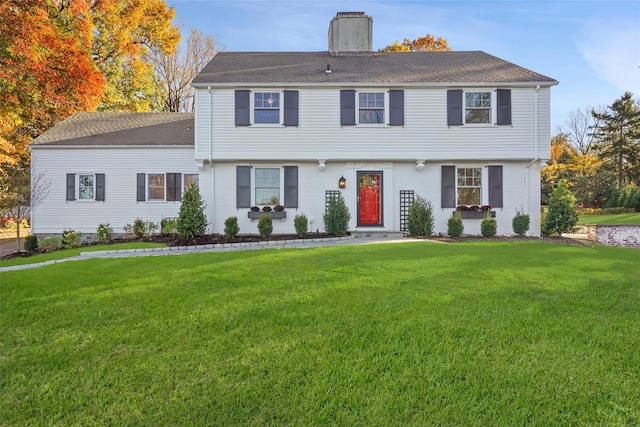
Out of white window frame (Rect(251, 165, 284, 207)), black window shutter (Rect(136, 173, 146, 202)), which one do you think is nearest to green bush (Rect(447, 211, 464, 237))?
white window frame (Rect(251, 165, 284, 207))

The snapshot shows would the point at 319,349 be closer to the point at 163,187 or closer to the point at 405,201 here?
the point at 405,201

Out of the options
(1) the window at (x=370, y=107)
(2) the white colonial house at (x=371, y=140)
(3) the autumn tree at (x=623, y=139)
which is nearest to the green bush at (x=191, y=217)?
(2) the white colonial house at (x=371, y=140)

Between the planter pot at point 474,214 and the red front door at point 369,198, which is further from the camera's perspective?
the red front door at point 369,198

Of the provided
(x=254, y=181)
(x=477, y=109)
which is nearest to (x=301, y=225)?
(x=254, y=181)

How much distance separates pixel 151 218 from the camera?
46.2ft

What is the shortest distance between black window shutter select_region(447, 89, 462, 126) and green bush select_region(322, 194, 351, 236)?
15.7ft

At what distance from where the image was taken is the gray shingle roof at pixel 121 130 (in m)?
14.3

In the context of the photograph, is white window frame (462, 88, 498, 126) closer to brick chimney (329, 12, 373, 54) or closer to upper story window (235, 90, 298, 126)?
brick chimney (329, 12, 373, 54)

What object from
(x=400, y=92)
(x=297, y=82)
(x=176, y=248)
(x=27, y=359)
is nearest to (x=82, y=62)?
(x=297, y=82)

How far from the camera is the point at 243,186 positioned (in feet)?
41.8

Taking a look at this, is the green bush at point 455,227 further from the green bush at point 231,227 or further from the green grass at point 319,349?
the green bush at point 231,227

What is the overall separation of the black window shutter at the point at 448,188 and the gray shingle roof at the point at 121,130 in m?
9.64

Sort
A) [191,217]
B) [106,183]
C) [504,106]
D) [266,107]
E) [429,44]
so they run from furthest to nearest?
[429,44], [106,183], [266,107], [504,106], [191,217]

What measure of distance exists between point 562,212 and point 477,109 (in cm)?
447
